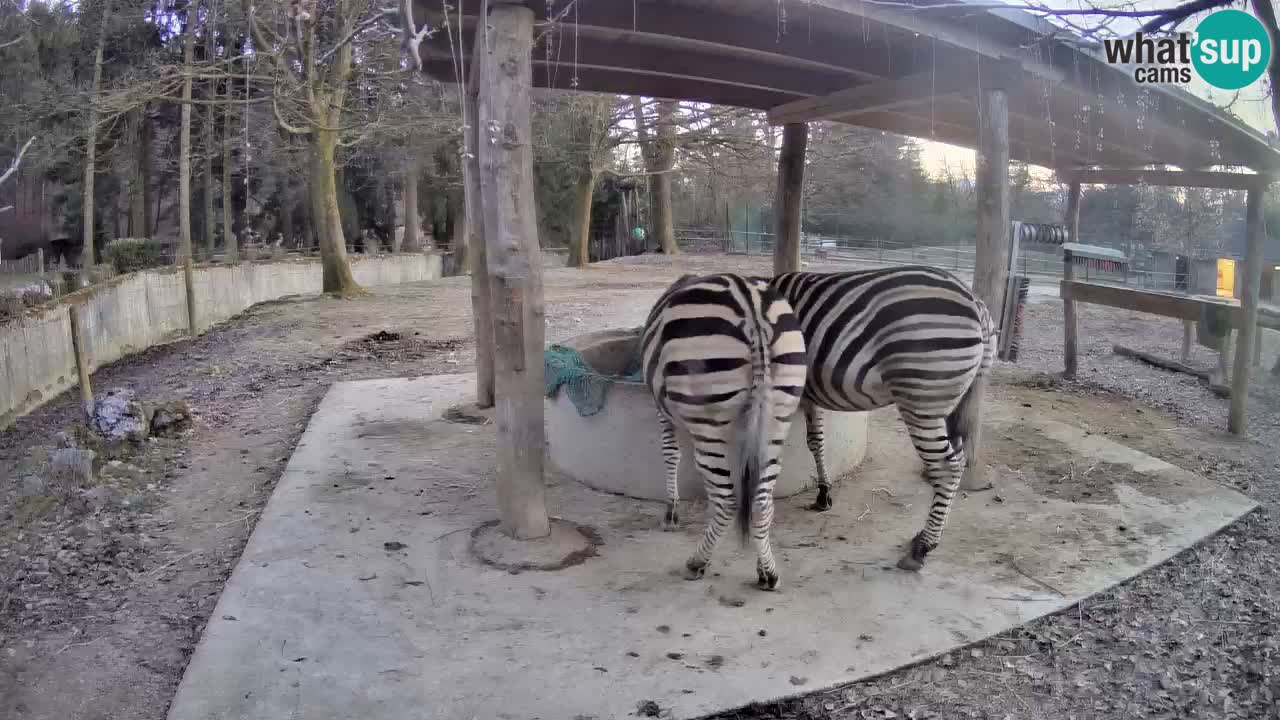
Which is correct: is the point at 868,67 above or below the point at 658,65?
below

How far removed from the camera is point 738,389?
3947 millimetres

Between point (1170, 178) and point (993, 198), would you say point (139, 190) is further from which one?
point (1170, 178)

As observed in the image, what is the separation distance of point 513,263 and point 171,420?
4.59 metres

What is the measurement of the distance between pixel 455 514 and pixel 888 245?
8716 millimetres

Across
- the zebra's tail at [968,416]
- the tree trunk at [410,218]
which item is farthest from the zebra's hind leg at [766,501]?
the tree trunk at [410,218]

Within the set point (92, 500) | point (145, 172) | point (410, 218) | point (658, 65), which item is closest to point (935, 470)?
point (658, 65)

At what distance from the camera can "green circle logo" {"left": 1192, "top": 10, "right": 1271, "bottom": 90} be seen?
4.00m

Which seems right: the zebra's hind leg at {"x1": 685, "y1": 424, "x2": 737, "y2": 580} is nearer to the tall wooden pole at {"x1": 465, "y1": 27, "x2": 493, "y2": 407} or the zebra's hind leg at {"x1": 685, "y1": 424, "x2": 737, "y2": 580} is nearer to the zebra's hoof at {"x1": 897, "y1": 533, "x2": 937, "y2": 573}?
the zebra's hoof at {"x1": 897, "y1": 533, "x2": 937, "y2": 573}

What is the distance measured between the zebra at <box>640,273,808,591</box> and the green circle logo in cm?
254

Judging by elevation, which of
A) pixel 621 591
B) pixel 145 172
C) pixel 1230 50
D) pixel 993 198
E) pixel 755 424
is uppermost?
pixel 145 172

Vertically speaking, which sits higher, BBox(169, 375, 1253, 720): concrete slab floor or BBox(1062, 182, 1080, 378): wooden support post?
BBox(1062, 182, 1080, 378): wooden support post

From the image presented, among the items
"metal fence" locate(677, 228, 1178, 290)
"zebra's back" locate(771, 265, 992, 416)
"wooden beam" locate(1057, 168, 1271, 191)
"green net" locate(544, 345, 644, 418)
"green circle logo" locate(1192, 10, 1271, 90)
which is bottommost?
"green net" locate(544, 345, 644, 418)

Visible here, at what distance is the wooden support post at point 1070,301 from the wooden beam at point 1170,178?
19 cm

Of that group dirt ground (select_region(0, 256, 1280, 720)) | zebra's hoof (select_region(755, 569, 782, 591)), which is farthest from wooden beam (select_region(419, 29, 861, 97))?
zebra's hoof (select_region(755, 569, 782, 591))
